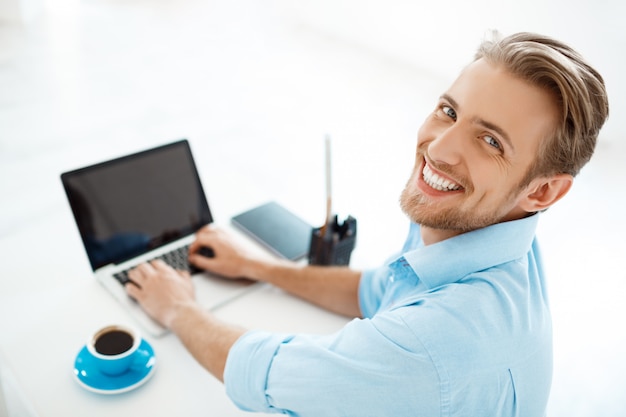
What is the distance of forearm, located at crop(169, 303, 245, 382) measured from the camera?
1215mm

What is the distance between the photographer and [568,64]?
3.68 ft

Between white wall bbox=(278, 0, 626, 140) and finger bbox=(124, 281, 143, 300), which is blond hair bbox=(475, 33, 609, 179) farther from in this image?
white wall bbox=(278, 0, 626, 140)

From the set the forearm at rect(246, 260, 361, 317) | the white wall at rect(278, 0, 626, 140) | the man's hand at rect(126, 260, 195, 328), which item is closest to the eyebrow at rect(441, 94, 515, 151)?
the forearm at rect(246, 260, 361, 317)

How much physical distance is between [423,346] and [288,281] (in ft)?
1.76

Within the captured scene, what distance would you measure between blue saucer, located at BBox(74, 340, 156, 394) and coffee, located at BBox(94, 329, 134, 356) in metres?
0.03

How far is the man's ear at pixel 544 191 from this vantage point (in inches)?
47.3

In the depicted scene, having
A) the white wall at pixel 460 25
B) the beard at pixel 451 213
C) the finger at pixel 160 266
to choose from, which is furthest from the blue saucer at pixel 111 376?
the white wall at pixel 460 25

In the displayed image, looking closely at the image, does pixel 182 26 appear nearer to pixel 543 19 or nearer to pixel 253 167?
pixel 253 167

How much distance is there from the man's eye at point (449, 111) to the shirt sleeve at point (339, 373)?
0.51m

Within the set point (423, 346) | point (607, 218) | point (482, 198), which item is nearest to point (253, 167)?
point (607, 218)

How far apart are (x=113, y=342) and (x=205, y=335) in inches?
7.0

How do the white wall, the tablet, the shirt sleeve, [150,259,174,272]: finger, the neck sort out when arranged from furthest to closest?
1. the white wall
2. the tablet
3. [150,259,174,272]: finger
4. the neck
5. the shirt sleeve

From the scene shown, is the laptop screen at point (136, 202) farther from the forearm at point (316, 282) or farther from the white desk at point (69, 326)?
the forearm at point (316, 282)

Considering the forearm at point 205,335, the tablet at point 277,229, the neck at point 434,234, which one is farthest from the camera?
the tablet at point 277,229
